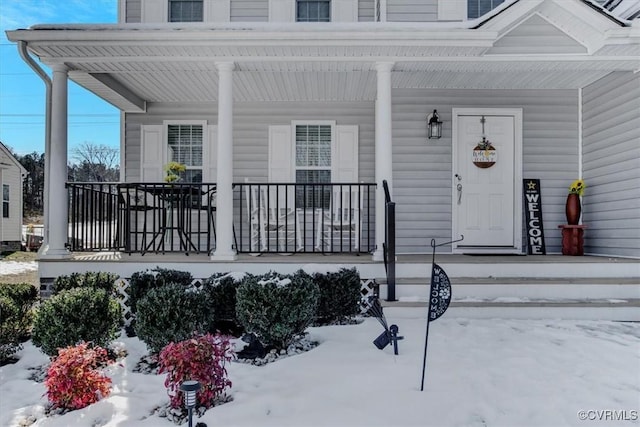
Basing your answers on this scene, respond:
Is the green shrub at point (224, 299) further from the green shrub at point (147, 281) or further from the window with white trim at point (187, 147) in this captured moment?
the window with white trim at point (187, 147)

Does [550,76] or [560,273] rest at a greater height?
[550,76]

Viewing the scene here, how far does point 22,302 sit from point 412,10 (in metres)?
6.06

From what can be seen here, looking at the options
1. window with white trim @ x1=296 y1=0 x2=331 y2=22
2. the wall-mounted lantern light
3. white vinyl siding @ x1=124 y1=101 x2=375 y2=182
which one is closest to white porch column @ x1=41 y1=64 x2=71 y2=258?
white vinyl siding @ x1=124 y1=101 x2=375 y2=182

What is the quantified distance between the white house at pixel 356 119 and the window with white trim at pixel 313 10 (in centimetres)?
3

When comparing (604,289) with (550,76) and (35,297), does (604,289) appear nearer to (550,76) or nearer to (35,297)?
(550,76)

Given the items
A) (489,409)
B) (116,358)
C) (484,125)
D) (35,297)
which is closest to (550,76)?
(484,125)

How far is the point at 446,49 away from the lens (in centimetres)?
459

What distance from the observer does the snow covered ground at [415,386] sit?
2.40m

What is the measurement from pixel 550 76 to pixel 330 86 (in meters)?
2.81

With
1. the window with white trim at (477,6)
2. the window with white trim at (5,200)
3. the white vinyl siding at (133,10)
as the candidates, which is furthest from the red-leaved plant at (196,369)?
the window with white trim at (5,200)

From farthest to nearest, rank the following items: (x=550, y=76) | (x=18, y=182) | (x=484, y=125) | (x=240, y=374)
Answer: (x=18, y=182) → (x=484, y=125) → (x=550, y=76) → (x=240, y=374)

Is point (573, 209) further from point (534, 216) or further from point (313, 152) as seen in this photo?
point (313, 152)

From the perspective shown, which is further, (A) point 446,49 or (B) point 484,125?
(B) point 484,125

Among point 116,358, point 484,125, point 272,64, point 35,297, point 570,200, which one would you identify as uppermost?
point 272,64
